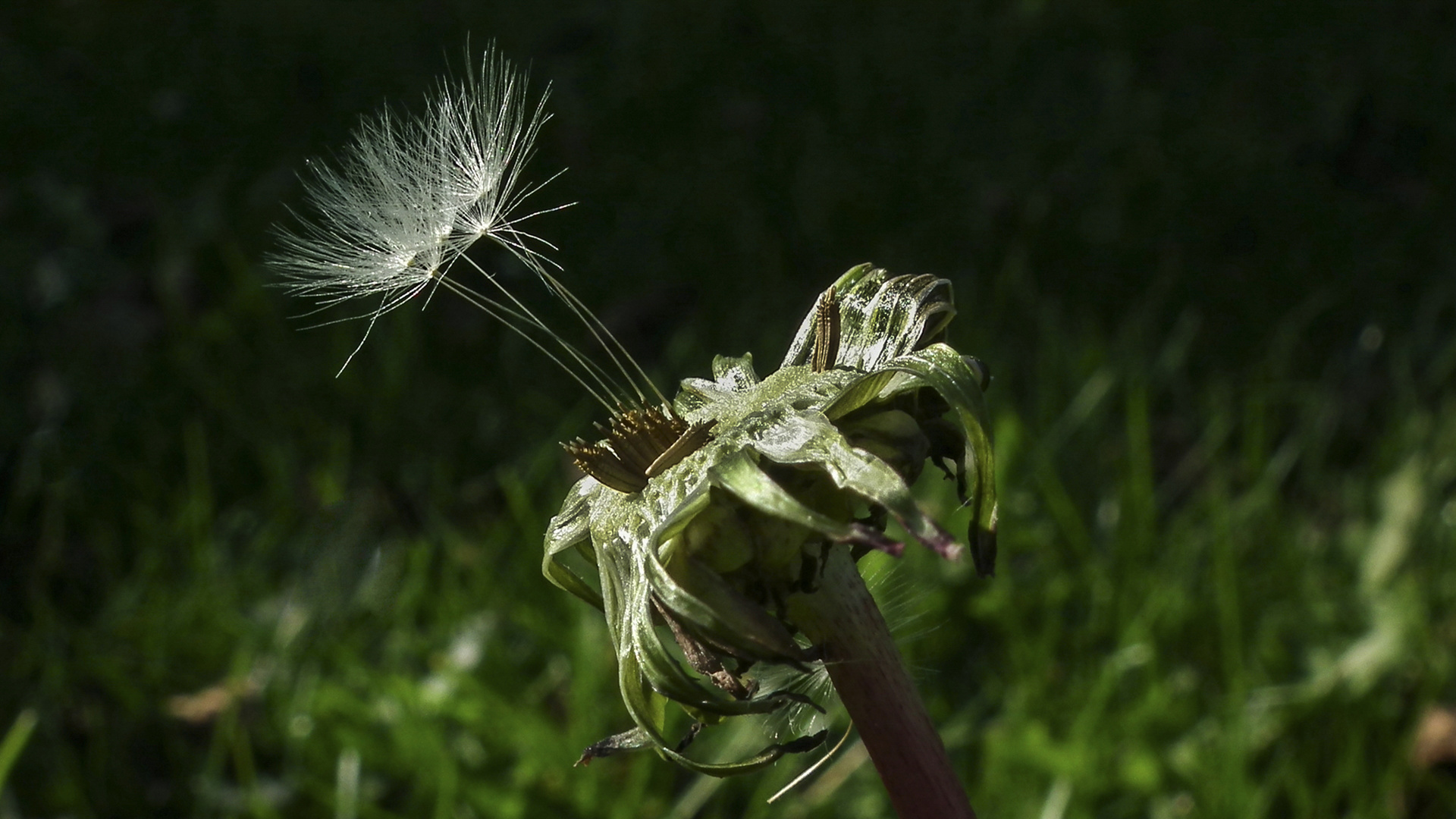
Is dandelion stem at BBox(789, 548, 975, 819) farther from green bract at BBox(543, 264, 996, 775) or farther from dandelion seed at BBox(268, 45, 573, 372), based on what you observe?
dandelion seed at BBox(268, 45, 573, 372)

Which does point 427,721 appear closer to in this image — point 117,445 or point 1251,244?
point 117,445

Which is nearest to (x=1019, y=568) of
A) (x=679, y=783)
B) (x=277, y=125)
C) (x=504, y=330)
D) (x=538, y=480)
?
(x=679, y=783)

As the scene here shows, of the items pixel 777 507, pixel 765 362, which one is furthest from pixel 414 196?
pixel 765 362

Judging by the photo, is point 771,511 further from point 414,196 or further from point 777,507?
point 414,196

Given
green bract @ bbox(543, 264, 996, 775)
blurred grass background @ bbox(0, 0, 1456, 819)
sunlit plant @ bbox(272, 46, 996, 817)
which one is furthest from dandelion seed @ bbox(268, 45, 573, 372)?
blurred grass background @ bbox(0, 0, 1456, 819)

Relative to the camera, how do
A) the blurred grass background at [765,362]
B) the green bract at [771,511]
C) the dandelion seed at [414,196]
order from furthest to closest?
1. the blurred grass background at [765,362]
2. the dandelion seed at [414,196]
3. the green bract at [771,511]

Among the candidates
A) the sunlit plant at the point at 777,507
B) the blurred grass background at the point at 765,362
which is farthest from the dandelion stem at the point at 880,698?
the blurred grass background at the point at 765,362

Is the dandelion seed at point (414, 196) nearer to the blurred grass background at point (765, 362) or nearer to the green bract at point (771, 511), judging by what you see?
the green bract at point (771, 511)
